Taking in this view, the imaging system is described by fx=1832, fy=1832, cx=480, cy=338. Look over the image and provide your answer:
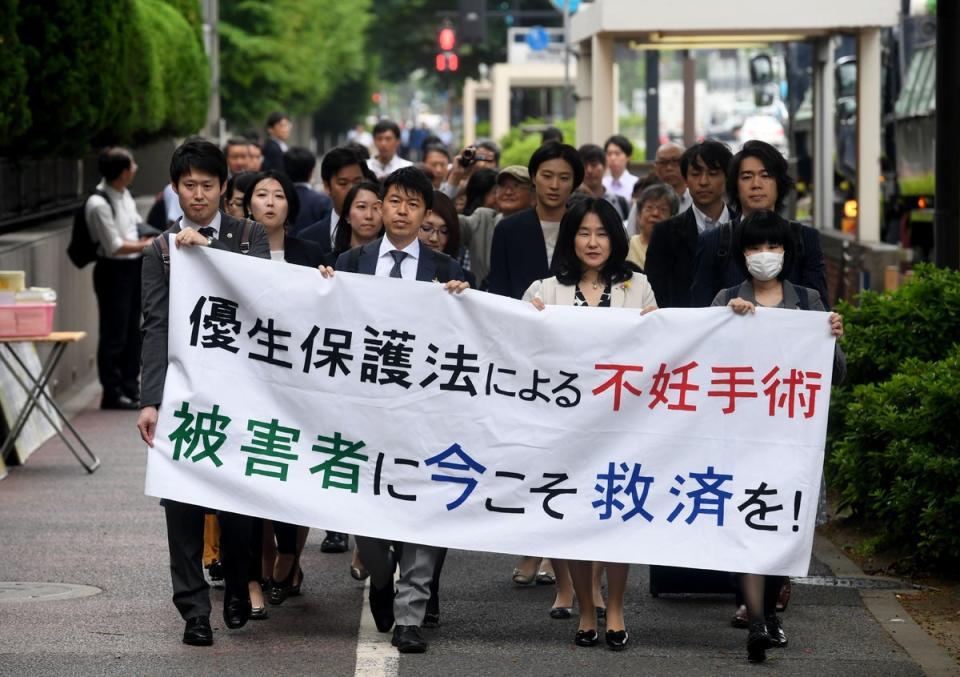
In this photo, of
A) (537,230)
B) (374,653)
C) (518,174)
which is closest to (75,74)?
(518,174)

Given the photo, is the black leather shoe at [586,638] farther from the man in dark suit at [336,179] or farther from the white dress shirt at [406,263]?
the man in dark suit at [336,179]

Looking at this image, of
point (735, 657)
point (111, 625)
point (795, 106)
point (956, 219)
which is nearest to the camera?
point (735, 657)

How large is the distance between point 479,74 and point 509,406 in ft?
175

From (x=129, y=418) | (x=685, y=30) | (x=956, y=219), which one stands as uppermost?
(x=685, y=30)

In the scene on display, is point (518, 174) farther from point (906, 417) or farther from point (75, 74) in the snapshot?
point (75, 74)

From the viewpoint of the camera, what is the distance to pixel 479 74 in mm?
59438

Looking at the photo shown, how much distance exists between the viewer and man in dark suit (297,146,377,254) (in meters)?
9.46

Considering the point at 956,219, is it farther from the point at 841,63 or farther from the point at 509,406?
the point at 841,63

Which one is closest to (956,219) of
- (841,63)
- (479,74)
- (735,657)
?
(735,657)

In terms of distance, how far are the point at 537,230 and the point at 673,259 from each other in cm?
67

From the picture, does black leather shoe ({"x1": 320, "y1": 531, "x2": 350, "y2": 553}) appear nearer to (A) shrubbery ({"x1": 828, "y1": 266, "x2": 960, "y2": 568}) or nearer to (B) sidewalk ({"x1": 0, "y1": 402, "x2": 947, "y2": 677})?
(B) sidewalk ({"x1": 0, "y1": 402, "x2": 947, "y2": 677})

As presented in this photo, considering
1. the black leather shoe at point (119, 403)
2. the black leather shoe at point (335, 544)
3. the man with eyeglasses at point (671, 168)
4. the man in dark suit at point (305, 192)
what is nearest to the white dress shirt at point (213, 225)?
the black leather shoe at point (335, 544)

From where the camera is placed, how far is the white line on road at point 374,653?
6508mm

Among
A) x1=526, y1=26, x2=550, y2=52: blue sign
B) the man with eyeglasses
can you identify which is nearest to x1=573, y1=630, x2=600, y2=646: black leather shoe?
the man with eyeglasses
